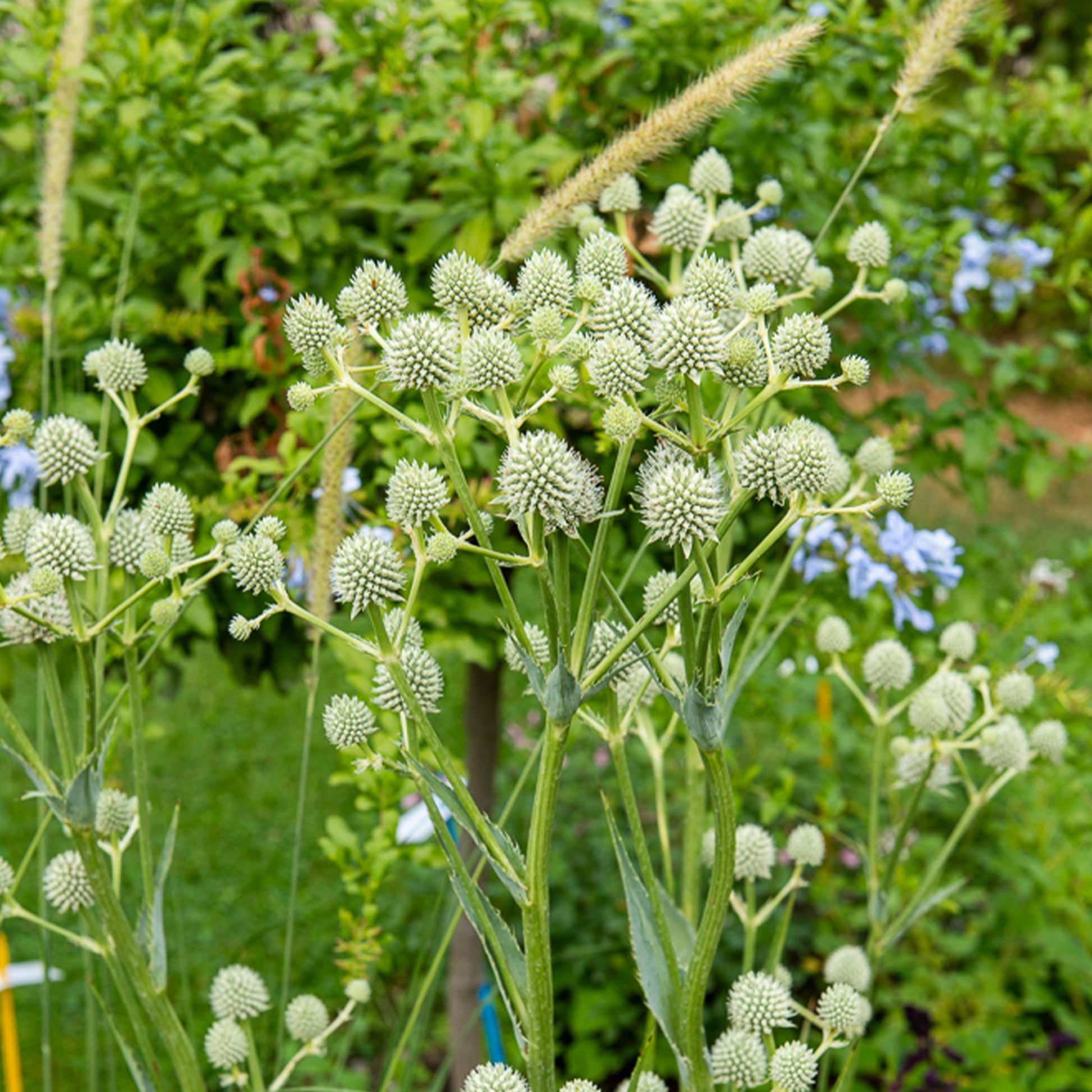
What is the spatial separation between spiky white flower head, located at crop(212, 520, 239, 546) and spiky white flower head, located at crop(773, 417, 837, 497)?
1.91 ft

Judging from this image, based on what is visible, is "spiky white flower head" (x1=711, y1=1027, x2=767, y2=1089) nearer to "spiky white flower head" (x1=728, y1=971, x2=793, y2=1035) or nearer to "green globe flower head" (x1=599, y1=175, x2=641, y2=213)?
"spiky white flower head" (x1=728, y1=971, x2=793, y2=1035)

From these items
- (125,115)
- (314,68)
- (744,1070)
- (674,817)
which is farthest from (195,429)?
(674,817)

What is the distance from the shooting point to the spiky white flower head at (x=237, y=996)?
1.61 m

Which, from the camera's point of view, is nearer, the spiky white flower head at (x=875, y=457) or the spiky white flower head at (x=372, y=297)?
the spiky white flower head at (x=372, y=297)

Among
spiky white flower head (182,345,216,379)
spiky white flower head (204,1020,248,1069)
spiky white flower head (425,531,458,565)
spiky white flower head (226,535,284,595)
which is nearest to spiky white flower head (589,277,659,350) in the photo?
spiky white flower head (425,531,458,565)

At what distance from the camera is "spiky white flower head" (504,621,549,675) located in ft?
3.96

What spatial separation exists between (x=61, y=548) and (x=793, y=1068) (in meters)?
0.94

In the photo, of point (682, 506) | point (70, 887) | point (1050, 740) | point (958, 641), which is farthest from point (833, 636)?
point (70, 887)

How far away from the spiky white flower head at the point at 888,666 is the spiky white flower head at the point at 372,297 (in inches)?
Answer: 39.8

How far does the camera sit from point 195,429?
251 centimetres

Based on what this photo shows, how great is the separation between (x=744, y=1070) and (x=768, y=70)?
1149 millimetres

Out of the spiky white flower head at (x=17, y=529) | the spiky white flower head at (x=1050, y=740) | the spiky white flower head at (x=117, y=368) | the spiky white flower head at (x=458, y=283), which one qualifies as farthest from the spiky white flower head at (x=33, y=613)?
the spiky white flower head at (x=1050, y=740)

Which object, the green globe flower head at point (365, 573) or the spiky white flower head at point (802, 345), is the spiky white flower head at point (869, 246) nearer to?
the spiky white flower head at point (802, 345)

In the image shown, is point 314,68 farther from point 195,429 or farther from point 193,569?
point 193,569
